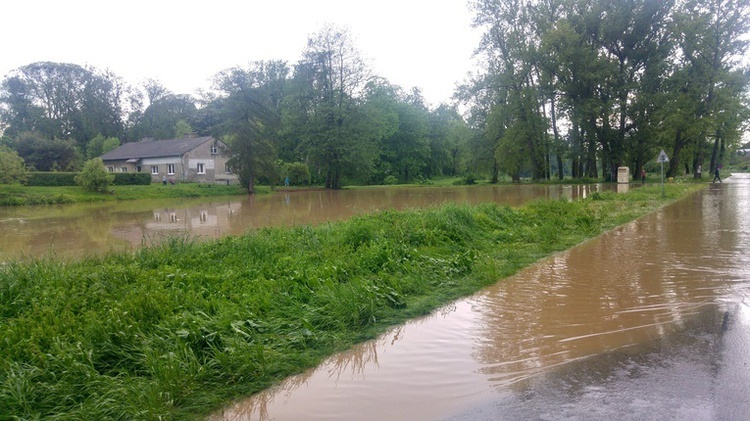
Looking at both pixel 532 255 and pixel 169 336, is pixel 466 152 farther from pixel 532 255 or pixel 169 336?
pixel 169 336

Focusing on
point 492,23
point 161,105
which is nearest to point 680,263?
point 492,23

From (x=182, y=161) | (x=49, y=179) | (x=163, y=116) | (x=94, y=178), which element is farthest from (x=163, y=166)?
(x=163, y=116)

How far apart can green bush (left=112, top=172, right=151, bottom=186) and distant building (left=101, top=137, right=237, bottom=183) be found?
6.08 meters

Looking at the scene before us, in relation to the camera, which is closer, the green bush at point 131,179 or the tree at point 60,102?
the green bush at point 131,179

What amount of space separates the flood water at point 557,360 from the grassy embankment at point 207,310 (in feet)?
1.51

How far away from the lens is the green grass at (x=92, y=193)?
35866 millimetres

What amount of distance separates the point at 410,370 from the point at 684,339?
2.92 metres

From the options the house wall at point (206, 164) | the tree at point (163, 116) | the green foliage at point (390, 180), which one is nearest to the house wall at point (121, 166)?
the house wall at point (206, 164)

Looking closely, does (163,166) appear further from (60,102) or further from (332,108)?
(60,102)

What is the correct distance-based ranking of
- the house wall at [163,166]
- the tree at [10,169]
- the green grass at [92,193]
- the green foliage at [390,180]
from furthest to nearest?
the green foliage at [390,180] < the house wall at [163,166] < the tree at [10,169] < the green grass at [92,193]

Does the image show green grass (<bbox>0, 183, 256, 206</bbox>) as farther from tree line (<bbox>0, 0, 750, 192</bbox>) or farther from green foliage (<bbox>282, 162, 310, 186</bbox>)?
green foliage (<bbox>282, 162, 310, 186</bbox>)

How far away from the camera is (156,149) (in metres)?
60.2

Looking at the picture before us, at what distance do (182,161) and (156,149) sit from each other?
A: 763 cm

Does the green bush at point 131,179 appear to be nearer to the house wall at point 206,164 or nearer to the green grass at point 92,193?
the green grass at point 92,193
